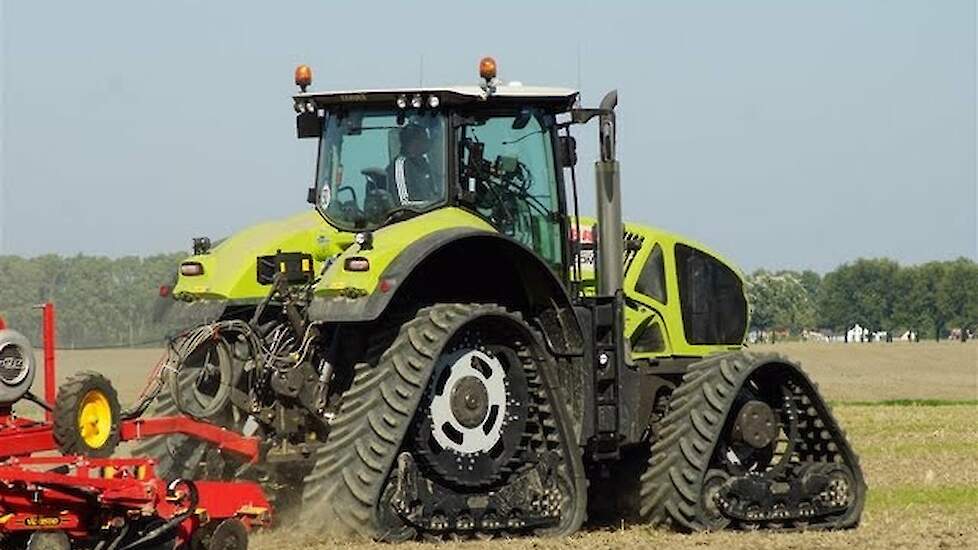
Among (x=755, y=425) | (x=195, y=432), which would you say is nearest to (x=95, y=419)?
(x=195, y=432)

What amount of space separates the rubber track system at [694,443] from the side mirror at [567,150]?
1734mm

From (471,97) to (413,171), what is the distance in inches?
23.4

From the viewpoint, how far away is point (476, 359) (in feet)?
35.8

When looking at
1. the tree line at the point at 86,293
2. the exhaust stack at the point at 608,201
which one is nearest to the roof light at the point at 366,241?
the exhaust stack at the point at 608,201

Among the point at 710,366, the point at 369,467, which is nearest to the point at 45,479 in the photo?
the point at 369,467

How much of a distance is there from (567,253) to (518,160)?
0.72m

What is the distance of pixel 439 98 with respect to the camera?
37.2 feet

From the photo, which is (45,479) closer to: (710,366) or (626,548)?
(626,548)

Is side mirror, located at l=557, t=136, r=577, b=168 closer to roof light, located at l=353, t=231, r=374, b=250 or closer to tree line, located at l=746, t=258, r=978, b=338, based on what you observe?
roof light, located at l=353, t=231, r=374, b=250

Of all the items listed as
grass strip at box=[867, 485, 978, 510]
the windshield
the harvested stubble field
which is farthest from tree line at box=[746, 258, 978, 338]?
the windshield

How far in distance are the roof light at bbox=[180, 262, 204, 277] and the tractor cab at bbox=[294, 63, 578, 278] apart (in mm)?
904

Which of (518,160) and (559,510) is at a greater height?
(518,160)

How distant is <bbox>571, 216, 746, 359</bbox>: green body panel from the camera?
42.7 feet

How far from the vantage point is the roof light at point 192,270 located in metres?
11.4
